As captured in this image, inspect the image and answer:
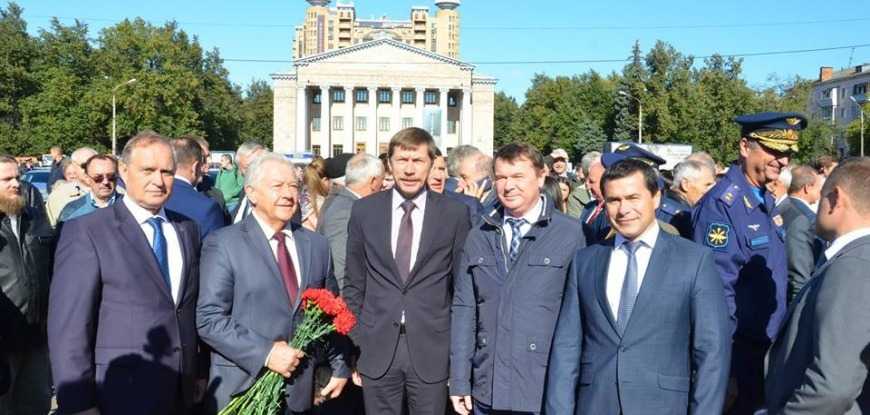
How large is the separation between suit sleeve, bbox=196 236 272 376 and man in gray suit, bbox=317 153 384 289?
1855mm

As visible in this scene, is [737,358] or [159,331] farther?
[737,358]

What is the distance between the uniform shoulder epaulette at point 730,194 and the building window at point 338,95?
9500 cm

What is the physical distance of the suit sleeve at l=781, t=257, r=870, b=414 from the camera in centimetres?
298

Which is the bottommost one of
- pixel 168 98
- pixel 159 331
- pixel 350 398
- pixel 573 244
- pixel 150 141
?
pixel 350 398

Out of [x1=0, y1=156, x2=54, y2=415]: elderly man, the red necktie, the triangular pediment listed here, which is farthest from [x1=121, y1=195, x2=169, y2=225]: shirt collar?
the triangular pediment

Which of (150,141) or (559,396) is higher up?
(150,141)

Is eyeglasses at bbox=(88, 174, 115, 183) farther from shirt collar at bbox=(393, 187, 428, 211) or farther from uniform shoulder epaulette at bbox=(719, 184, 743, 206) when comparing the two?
uniform shoulder epaulette at bbox=(719, 184, 743, 206)

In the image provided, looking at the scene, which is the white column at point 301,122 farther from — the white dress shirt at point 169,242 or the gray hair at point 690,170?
the white dress shirt at point 169,242

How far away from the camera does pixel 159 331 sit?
4031 millimetres

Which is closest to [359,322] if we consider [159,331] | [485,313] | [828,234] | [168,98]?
[485,313]

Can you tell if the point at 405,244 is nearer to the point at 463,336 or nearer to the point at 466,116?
the point at 463,336

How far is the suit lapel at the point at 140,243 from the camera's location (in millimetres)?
4035

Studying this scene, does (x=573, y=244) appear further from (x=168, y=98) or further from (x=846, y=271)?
(x=168, y=98)

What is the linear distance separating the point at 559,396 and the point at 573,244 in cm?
97
